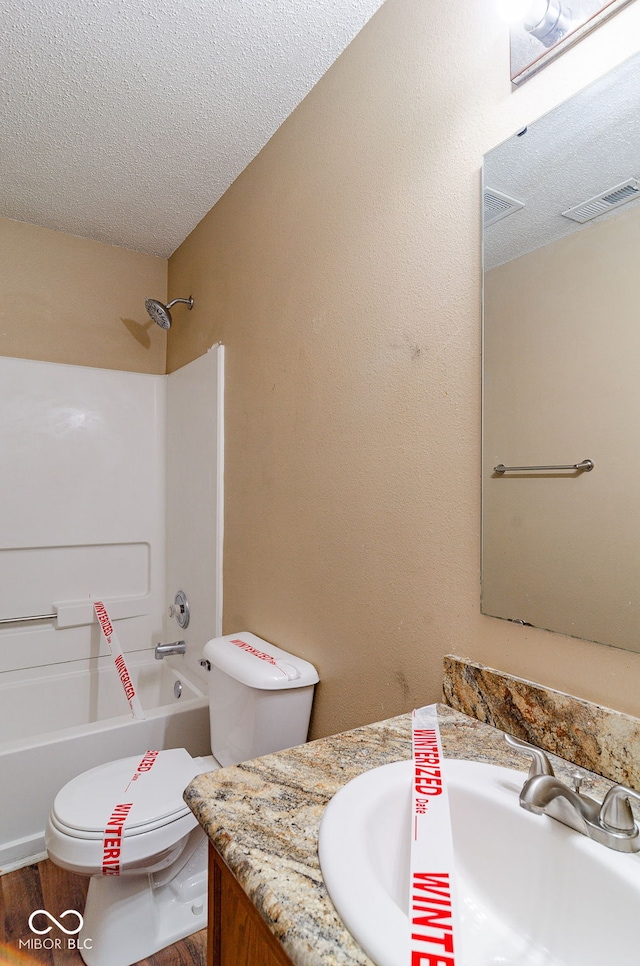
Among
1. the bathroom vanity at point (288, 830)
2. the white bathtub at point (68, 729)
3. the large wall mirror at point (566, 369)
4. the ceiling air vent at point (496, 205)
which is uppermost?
the ceiling air vent at point (496, 205)

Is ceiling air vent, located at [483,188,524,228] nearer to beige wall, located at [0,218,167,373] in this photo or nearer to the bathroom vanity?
the bathroom vanity

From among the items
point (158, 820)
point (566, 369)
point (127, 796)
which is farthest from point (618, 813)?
point (127, 796)

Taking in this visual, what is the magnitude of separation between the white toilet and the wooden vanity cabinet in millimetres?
634

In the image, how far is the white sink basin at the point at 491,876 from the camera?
55 cm

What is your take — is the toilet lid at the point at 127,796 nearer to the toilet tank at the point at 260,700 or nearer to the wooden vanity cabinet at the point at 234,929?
the toilet tank at the point at 260,700

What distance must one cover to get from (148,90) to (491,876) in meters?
2.06

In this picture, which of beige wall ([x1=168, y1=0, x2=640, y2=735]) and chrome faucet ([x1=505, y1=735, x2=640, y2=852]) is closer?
chrome faucet ([x1=505, y1=735, x2=640, y2=852])

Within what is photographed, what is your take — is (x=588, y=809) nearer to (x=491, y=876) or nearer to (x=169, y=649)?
(x=491, y=876)

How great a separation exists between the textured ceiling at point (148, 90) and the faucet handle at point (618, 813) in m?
1.70

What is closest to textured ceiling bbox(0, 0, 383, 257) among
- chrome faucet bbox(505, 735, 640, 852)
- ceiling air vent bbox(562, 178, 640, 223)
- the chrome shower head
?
the chrome shower head

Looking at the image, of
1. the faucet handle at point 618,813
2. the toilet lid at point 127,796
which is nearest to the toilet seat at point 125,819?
the toilet lid at point 127,796

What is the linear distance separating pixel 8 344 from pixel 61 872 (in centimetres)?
205

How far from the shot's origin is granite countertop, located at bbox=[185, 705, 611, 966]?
511 mm

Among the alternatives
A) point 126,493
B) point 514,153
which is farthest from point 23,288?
point 514,153
